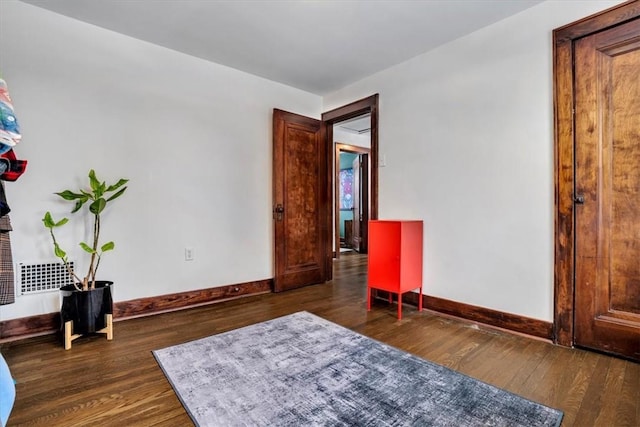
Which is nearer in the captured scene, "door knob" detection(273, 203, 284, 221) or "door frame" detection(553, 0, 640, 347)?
"door frame" detection(553, 0, 640, 347)

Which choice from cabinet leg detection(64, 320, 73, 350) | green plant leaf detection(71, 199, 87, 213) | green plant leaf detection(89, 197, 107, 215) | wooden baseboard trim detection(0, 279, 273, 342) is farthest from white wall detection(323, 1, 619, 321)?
cabinet leg detection(64, 320, 73, 350)

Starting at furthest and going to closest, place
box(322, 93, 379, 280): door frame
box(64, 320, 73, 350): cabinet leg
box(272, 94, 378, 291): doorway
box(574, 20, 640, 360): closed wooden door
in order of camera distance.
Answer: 1. box(272, 94, 378, 291): doorway
2. box(322, 93, 379, 280): door frame
3. box(64, 320, 73, 350): cabinet leg
4. box(574, 20, 640, 360): closed wooden door

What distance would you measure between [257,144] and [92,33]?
1.64 meters

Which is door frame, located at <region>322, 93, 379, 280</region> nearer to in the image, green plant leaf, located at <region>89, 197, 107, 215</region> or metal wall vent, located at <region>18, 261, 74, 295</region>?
green plant leaf, located at <region>89, 197, 107, 215</region>

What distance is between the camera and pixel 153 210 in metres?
2.71

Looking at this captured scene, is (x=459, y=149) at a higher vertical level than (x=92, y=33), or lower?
lower

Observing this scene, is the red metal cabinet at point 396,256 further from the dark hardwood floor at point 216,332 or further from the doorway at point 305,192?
the doorway at point 305,192

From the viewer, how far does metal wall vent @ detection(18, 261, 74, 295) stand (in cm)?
216

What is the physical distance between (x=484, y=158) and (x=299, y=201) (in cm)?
202

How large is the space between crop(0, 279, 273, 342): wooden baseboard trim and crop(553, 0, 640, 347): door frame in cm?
264

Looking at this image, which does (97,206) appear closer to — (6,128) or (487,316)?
(6,128)

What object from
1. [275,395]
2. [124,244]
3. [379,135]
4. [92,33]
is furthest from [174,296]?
[379,135]

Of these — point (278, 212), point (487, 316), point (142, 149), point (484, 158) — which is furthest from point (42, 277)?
point (484, 158)

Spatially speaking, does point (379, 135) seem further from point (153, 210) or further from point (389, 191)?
point (153, 210)
